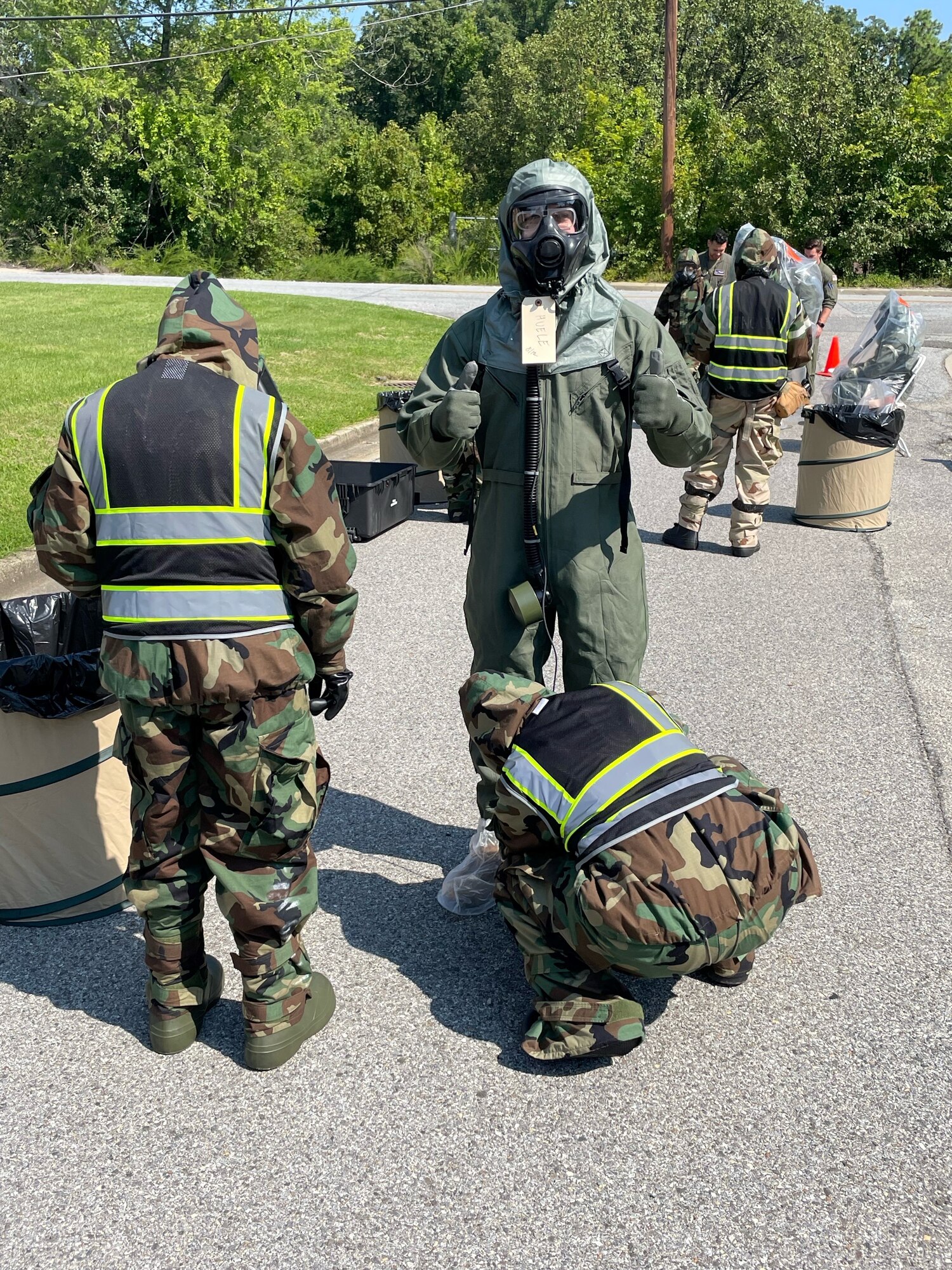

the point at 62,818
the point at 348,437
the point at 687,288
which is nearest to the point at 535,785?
the point at 62,818

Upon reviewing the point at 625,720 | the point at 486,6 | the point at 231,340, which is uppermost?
the point at 486,6

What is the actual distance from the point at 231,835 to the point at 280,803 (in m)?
→ 0.17

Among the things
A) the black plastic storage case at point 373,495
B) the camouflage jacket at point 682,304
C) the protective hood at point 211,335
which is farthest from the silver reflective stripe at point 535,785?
the camouflage jacket at point 682,304

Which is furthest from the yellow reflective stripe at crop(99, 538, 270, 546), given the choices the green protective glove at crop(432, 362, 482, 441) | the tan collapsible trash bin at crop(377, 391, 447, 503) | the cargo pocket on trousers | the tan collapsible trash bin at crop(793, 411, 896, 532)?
the tan collapsible trash bin at crop(793, 411, 896, 532)

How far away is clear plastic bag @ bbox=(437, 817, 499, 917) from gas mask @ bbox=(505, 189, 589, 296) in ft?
5.78

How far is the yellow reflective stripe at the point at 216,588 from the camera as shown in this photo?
265 cm

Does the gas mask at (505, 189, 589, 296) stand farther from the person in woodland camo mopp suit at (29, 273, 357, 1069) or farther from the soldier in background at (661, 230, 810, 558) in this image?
the soldier in background at (661, 230, 810, 558)

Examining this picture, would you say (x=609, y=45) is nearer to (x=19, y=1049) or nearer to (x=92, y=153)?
(x=92, y=153)

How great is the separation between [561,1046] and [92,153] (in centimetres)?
A: 3577

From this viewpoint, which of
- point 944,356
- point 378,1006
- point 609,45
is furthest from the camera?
point 609,45

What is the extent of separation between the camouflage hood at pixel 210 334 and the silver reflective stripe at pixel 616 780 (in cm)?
136

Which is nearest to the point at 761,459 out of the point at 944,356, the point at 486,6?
the point at 944,356

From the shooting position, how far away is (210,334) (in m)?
2.74

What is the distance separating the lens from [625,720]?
3.02 meters
